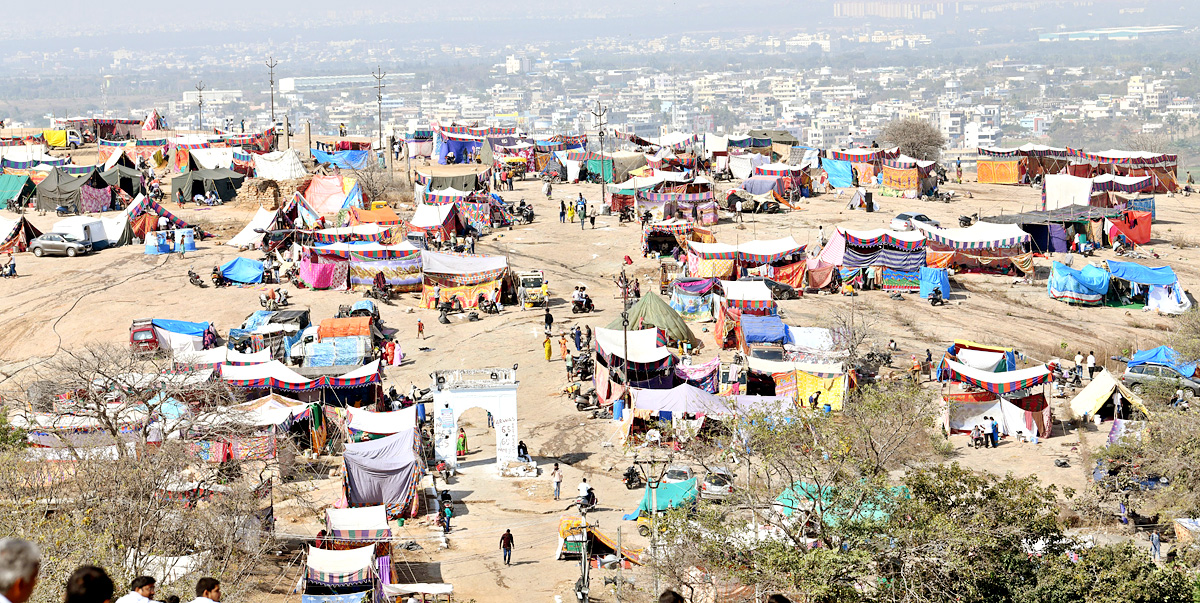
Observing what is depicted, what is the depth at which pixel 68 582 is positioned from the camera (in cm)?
586

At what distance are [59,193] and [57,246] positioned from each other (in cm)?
731

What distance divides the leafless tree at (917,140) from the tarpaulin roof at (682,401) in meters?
47.9

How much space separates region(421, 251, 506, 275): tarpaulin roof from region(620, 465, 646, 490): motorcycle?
539 inches

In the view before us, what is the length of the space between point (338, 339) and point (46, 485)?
34.9 feet

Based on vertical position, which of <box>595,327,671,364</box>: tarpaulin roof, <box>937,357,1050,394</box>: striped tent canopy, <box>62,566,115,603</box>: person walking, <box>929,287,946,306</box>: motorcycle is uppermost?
<box>62,566,115,603</box>: person walking

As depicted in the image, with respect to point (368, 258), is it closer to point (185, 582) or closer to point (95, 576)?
point (185, 582)

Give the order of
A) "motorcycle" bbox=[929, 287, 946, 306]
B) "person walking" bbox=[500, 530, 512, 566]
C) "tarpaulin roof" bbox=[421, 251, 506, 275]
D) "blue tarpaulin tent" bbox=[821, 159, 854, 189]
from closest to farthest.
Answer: "person walking" bbox=[500, 530, 512, 566], "tarpaulin roof" bbox=[421, 251, 506, 275], "motorcycle" bbox=[929, 287, 946, 306], "blue tarpaulin tent" bbox=[821, 159, 854, 189]

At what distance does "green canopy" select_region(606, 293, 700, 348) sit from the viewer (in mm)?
31108

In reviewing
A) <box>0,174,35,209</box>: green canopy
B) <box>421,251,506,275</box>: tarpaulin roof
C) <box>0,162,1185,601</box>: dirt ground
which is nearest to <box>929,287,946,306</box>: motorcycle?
<box>0,162,1185,601</box>: dirt ground

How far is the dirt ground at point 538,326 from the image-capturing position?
68.8 feet

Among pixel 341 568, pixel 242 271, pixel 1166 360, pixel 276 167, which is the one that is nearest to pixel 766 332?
pixel 1166 360

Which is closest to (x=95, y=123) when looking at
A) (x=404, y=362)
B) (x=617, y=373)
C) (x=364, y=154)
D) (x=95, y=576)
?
(x=364, y=154)

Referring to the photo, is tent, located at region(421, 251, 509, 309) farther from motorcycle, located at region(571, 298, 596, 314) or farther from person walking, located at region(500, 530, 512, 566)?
person walking, located at region(500, 530, 512, 566)

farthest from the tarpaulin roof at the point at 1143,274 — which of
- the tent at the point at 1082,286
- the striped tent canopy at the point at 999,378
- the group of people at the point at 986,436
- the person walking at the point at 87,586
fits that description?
the person walking at the point at 87,586
